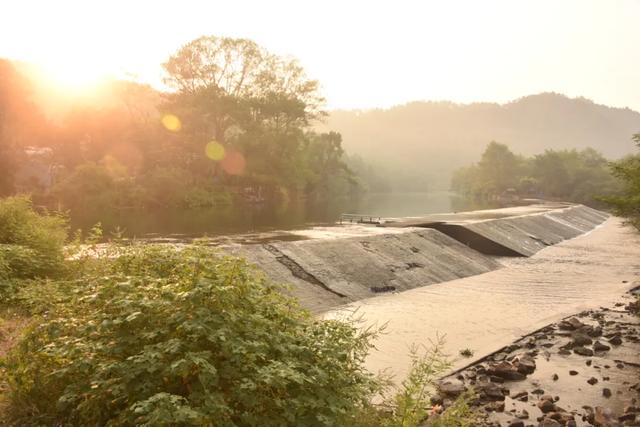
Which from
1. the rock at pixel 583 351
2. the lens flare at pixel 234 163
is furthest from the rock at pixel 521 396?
the lens flare at pixel 234 163

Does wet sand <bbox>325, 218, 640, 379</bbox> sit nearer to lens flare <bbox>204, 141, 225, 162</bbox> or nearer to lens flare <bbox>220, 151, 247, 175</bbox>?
lens flare <bbox>220, 151, 247, 175</bbox>

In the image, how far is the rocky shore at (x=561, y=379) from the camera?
1234cm

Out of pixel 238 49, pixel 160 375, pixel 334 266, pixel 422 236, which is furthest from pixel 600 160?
pixel 160 375

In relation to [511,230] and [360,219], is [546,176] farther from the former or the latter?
[360,219]

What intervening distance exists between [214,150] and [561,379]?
65904mm

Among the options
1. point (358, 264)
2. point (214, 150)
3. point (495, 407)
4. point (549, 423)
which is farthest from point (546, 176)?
point (549, 423)

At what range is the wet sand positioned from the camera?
60.4ft

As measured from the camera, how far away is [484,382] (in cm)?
1427

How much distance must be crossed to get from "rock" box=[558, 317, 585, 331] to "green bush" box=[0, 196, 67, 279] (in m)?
19.0

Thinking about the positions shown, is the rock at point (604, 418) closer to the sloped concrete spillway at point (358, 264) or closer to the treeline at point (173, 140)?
the sloped concrete spillway at point (358, 264)

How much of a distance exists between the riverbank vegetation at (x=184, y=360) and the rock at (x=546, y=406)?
203 inches

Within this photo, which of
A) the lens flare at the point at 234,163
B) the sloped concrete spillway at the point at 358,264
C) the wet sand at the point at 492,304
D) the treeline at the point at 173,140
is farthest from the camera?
the lens flare at the point at 234,163

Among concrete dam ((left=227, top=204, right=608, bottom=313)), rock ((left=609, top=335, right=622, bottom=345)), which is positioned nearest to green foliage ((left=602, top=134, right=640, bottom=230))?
rock ((left=609, top=335, right=622, bottom=345))

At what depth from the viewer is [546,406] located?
12.7 metres
